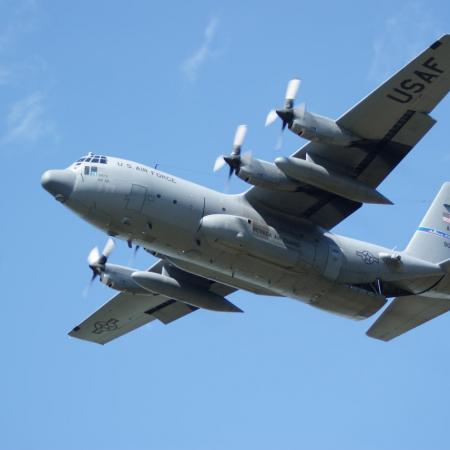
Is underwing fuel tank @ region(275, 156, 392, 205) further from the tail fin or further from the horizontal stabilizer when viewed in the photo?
the horizontal stabilizer

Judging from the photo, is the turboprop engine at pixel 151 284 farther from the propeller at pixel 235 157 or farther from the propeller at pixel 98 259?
the propeller at pixel 235 157

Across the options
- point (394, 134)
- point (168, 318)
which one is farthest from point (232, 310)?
point (394, 134)

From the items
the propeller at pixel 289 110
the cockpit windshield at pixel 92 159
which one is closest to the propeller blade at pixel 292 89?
the propeller at pixel 289 110

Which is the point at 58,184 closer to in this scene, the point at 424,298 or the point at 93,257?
the point at 93,257

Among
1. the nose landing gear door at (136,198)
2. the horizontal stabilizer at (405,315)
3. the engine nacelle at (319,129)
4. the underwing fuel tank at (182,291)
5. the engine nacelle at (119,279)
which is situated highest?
the engine nacelle at (319,129)

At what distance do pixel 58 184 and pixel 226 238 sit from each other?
5.15 metres

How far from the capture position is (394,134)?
30.8 m

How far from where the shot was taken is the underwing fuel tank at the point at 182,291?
110 feet

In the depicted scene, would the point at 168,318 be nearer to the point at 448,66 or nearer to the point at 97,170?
the point at 97,170

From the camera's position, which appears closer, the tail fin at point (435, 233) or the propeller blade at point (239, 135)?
the propeller blade at point (239, 135)

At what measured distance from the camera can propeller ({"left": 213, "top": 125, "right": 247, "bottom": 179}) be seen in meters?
Result: 30.0

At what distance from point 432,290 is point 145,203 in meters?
10.1

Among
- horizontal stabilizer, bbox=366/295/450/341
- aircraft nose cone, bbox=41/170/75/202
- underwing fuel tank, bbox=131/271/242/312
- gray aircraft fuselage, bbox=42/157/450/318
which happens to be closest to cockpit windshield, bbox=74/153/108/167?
gray aircraft fuselage, bbox=42/157/450/318

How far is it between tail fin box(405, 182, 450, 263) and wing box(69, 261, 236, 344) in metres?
8.51
